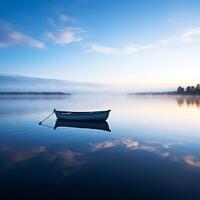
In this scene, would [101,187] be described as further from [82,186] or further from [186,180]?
[186,180]

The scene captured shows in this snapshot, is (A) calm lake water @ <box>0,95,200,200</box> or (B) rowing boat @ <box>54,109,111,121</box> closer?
(A) calm lake water @ <box>0,95,200,200</box>

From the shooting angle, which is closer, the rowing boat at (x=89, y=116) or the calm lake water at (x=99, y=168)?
the calm lake water at (x=99, y=168)

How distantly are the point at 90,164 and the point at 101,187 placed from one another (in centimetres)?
407

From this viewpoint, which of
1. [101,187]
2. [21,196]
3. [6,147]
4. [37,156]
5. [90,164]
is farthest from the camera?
[6,147]

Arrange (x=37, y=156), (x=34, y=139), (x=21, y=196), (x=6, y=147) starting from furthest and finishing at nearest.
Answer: (x=34, y=139) → (x=6, y=147) → (x=37, y=156) → (x=21, y=196)

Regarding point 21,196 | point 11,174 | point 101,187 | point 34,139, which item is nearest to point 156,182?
point 101,187

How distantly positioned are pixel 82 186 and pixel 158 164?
627 centimetres

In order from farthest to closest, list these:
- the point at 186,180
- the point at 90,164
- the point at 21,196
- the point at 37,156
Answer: the point at 37,156 → the point at 90,164 → the point at 186,180 → the point at 21,196

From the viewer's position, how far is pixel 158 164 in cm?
1588

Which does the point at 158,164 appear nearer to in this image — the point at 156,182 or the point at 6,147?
the point at 156,182

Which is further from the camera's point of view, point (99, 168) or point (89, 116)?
point (89, 116)

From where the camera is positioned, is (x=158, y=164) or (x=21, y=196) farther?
(x=158, y=164)

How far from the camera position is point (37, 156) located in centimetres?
1759

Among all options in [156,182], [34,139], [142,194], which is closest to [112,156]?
[156,182]
